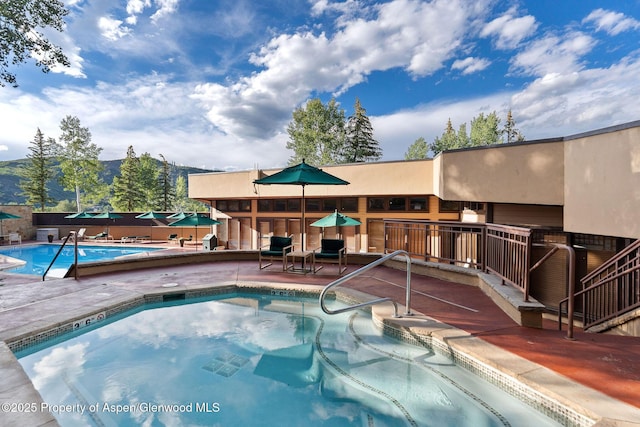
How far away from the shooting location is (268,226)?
56.4 ft

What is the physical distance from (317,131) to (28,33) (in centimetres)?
2363

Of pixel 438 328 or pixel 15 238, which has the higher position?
pixel 438 328

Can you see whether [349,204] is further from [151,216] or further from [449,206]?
[151,216]

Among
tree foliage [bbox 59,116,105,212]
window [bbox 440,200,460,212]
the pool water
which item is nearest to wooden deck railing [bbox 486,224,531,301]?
the pool water

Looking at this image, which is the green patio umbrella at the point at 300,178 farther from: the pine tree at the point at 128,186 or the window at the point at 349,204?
the pine tree at the point at 128,186

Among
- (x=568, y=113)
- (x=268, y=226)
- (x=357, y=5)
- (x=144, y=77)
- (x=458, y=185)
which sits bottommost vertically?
(x=268, y=226)

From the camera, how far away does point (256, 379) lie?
3471 millimetres

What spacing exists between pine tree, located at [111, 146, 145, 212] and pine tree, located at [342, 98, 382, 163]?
2890 cm

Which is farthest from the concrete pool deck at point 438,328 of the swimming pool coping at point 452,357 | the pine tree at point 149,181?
the pine tree at point 149,181

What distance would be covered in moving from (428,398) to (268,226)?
584 inches

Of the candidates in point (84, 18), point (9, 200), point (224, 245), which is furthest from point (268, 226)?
point (9, 200)

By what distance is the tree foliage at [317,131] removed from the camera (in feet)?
102

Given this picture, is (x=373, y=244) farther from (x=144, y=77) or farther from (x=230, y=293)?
(x=144, y=77)

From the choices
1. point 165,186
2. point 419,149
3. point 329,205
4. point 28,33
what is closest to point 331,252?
point 329,205
